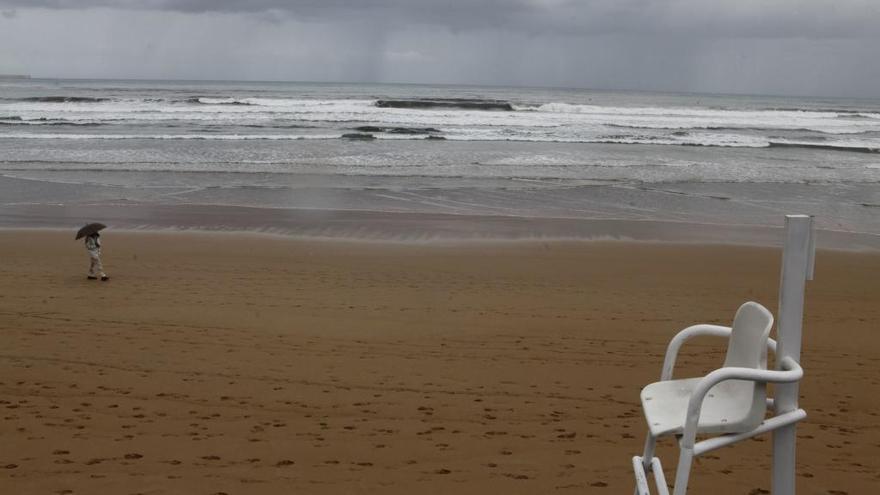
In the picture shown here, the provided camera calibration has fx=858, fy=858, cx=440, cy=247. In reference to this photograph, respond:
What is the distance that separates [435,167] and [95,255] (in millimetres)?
14220

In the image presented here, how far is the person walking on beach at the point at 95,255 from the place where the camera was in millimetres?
8953

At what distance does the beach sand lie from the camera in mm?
4305

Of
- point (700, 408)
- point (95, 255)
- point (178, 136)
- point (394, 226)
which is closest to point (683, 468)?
point (700, 408)

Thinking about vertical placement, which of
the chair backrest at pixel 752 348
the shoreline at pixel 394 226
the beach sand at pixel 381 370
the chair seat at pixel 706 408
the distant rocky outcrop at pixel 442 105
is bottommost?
the beach sand at pixel 381 370

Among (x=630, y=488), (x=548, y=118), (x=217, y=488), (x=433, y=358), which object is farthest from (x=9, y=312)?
(x=548, y=118)

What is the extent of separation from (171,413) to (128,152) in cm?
2188

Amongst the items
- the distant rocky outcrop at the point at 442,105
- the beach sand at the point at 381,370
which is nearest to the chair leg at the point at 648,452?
the beach sand at the point at 381,370

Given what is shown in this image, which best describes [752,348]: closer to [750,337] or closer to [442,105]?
[750,337]

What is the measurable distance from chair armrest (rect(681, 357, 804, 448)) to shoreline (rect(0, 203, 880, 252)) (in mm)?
9546

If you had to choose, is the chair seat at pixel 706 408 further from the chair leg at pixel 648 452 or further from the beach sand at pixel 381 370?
the beach sand at pixel 381 370

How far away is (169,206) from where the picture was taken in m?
15.2

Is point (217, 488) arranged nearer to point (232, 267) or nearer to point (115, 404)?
point (115, 404)

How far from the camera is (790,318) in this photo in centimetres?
252

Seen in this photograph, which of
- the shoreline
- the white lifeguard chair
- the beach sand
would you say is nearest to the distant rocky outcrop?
the shoreline
